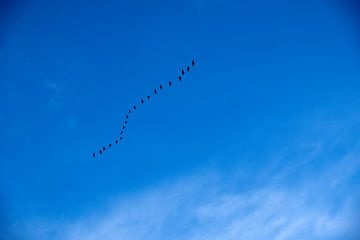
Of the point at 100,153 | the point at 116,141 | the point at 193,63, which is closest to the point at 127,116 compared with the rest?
the point at 116,141

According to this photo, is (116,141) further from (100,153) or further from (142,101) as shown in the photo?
(142,101)

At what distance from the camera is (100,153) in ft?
202

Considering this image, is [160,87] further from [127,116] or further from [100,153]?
[100,153]

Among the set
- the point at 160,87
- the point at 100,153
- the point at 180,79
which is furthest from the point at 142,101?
the point at 100,153

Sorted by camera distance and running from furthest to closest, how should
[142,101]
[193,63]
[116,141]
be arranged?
Answer: [116,141]
[142,101]
[193,63]

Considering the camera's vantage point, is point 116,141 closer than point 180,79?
No

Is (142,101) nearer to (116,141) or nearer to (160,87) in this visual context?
(160,87)

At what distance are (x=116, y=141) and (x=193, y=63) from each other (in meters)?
19.6

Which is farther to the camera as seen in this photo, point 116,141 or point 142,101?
point 116,141

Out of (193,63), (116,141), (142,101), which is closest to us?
(193,63)

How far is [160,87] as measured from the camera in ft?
178

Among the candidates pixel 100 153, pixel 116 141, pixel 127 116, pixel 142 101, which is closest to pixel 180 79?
pixel 142 101

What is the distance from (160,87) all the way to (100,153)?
17052 millimetres

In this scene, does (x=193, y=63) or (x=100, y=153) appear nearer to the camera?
(x=193, y=63)
